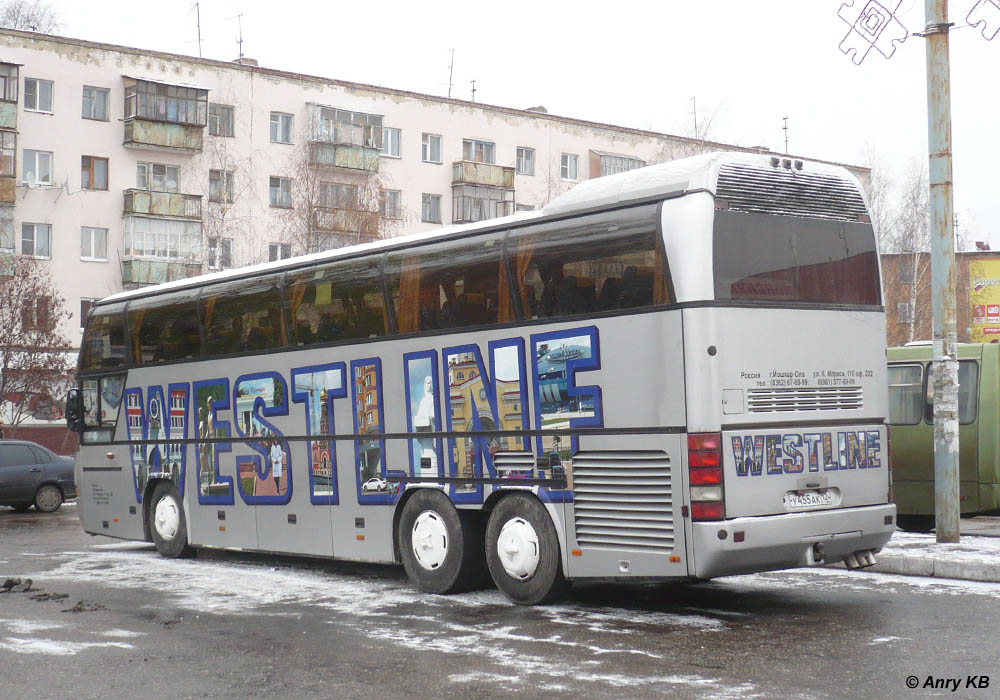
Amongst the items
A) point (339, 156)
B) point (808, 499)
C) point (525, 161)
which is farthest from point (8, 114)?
point (808, 499)

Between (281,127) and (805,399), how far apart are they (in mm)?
46212

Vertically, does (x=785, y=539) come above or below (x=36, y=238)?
below

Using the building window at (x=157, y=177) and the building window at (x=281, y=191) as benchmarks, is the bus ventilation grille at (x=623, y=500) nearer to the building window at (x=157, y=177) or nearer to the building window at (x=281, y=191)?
the building window at (x=157, y=177)

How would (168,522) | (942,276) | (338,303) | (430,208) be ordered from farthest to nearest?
1. (430,208)
2. (168,522)
3. (942,276)
4. (338,303)

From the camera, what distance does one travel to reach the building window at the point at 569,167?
2493 inches

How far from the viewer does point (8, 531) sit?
70.2 feet

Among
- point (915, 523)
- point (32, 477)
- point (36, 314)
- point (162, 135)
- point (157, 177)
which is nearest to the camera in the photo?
point (915, 523)

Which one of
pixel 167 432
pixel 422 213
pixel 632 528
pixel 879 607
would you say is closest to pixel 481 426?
pixel 632 528

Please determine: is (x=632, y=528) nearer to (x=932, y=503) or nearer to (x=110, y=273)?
(x=932, y=503)

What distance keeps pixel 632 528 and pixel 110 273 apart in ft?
140

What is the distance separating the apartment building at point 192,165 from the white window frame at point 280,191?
8 cm

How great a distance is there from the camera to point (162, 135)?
164 ft

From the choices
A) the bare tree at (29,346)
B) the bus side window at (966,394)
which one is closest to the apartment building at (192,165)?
the bare tree at (29,346)

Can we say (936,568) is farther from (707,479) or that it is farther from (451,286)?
(451,286)
